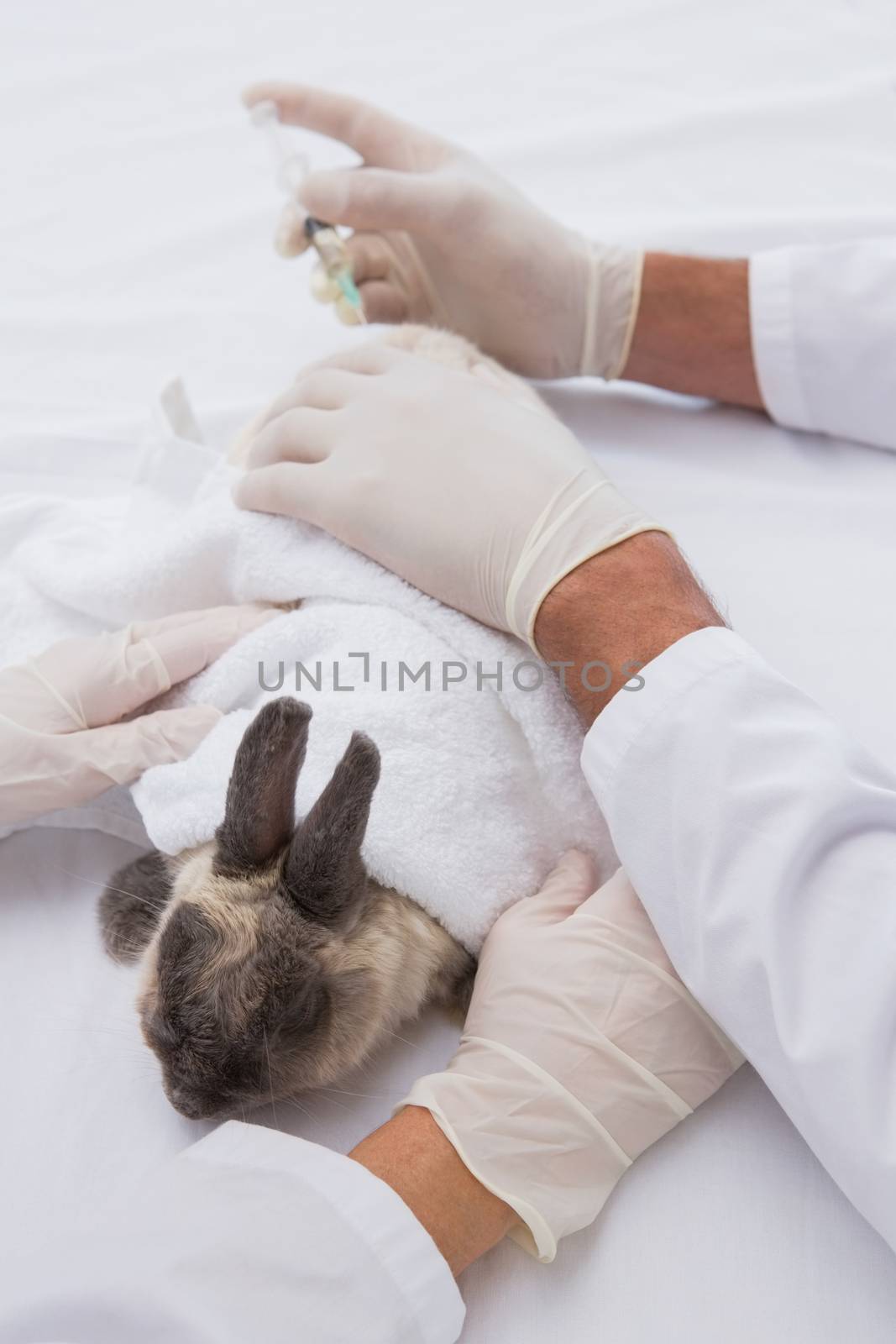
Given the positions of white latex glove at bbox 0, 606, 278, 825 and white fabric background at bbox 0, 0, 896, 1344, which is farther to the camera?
white latex glove at bbox 0, 606, 278, 825

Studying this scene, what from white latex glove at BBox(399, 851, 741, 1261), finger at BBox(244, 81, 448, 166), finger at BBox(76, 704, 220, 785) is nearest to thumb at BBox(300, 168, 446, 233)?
finger at BBox(244, 81, 448, 166)

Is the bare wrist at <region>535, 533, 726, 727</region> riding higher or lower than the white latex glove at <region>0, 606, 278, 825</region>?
higher

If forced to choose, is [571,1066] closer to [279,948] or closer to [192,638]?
[279,948]

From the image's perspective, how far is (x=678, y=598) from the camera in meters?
1.09

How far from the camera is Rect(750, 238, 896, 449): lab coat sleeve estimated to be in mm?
1486

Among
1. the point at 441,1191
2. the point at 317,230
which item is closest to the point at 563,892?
the point at 441,1191

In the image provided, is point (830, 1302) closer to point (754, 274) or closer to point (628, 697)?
point (628, 697)

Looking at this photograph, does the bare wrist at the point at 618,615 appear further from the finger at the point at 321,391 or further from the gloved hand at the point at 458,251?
the gloved hand at the point at 458,251

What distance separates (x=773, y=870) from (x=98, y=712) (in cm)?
73

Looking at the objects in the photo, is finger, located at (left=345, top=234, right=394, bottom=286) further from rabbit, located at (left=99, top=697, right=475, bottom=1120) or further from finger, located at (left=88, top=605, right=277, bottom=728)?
rabbit, located at (left=99, top=697, right=475, bottom=1120)

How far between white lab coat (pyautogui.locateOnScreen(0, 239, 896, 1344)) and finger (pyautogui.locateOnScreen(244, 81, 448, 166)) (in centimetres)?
95

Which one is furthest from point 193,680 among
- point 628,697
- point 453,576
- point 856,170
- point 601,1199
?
point 856,170

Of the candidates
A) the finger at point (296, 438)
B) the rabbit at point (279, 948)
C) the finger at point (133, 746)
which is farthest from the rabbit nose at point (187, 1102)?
the finger at point (296, 438)

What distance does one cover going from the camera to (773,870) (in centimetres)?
93
